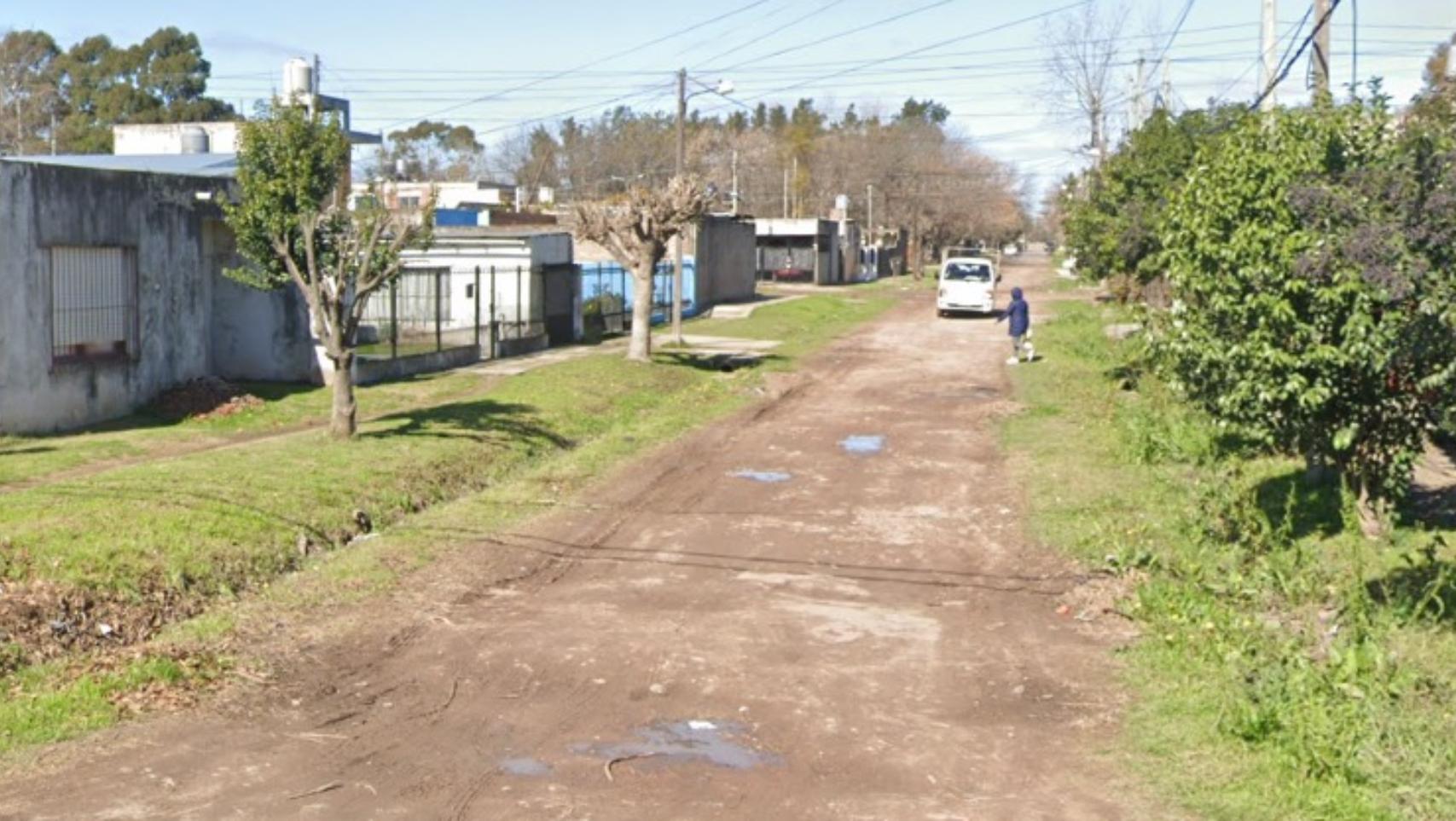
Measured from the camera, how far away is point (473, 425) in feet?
67.1

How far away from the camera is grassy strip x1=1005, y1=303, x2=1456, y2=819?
7.78 m

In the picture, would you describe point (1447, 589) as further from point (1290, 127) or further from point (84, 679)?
point (84, 679)

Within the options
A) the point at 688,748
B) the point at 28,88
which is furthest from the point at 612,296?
the point at 28,88

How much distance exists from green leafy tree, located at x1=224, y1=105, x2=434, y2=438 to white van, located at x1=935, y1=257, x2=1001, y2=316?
2985cm

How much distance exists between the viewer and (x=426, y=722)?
9078 millimetres

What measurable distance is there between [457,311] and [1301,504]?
21.8 m

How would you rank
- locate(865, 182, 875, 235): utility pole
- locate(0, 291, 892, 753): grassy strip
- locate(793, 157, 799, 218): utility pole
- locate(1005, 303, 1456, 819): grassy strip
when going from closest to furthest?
locate(1005, 303, 1456, 819): grassy strip → locate(0, 291, 892, 753): grassy strip → locate(865, 182, 875, 235): utility pole → locate(793, 157, 799, 218): utility pole

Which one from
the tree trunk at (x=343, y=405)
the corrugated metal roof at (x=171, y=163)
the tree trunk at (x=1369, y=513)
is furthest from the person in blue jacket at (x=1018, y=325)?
the tree trunk at (x=1369, y=513)

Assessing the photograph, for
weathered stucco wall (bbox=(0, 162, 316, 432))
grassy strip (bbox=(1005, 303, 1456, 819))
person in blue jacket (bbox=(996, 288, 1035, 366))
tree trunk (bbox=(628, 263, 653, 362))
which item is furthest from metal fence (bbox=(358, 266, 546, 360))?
grassy strip (bbox=(1005, 303, 1456, 819))

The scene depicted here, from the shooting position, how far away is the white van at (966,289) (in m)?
46.2

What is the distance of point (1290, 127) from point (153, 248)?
50.4 ft

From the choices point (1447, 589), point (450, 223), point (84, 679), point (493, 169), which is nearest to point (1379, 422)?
point (1447, 589)

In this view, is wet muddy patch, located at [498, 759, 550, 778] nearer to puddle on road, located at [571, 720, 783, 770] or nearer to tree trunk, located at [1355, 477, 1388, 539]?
puddle on road, located at [571, 720, 783, 770]

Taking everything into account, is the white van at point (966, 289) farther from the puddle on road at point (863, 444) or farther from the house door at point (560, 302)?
the puddle on road at point (863, 444)
